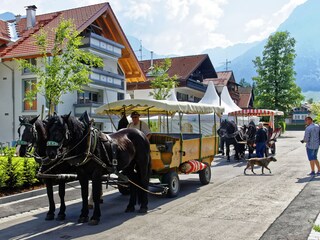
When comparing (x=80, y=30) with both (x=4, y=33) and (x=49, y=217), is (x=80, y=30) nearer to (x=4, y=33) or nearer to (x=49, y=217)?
(x=4, y=33)

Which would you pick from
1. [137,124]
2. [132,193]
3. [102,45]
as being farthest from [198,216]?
[102,45]

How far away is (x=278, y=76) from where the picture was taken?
168 feet

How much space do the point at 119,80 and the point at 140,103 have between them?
24.6 meters

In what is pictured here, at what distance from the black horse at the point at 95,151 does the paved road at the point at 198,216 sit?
541 millimetres

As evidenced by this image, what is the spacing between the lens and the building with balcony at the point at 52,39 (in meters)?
28.3

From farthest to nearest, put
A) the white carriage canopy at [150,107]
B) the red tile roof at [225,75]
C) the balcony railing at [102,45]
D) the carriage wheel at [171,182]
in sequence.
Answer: the red tile roof at [225,75]
the balcony railing at [102,45]
the carriage wheel at [171,182]
the white carriage canopy at [150,107]

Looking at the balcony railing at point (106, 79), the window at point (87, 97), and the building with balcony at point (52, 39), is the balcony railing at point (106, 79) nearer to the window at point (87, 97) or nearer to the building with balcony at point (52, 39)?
the building with balcony at point (52, 39)

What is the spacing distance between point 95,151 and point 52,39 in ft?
65.5

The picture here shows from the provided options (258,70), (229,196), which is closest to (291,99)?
(258,70)

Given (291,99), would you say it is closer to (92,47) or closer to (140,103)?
(92,47)

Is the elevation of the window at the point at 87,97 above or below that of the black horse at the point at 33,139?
above

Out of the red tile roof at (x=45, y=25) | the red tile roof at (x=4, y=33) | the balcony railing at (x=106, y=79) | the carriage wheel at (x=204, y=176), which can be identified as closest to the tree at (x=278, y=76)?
the balcony railing at (x=106, y=79)

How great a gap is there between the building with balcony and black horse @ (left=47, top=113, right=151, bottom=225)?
17820 millimetres

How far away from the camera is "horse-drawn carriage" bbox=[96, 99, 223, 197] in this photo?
9.67 metres
